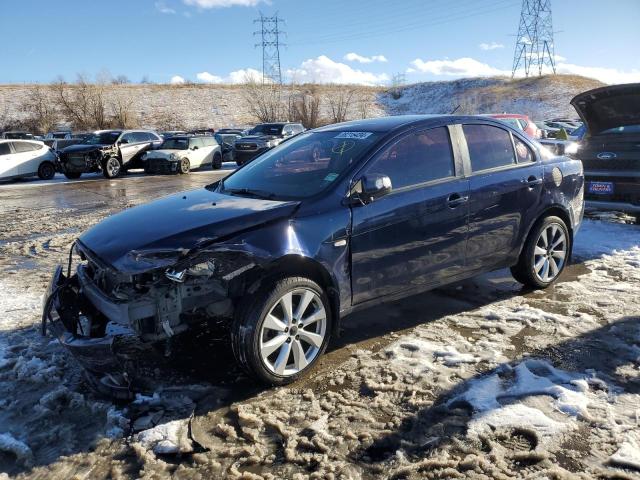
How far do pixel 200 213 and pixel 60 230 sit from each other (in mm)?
6050

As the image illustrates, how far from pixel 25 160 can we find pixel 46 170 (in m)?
0.83

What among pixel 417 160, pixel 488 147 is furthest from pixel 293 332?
pixel 488 147

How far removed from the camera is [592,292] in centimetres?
517

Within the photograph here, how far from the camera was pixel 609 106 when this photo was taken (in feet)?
26.2

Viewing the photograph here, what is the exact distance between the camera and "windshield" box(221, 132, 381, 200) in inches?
157

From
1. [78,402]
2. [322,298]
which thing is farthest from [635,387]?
[78,402]

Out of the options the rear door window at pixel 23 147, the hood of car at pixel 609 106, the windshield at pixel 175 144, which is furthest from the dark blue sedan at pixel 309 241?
the rear door window at pixel 23 147

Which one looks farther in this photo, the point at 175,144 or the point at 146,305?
the point at 175,144

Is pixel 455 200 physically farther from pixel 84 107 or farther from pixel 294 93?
pixel 294 93

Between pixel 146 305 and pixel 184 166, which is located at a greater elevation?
pixel 184 166

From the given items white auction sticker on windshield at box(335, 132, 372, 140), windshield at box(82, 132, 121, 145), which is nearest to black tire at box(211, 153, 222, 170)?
windshield at box(82, 132, 121, 145)

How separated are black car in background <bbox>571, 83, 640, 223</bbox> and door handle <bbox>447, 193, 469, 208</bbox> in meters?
4.49

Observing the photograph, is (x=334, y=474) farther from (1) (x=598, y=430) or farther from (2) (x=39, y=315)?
(2) (x=39, y=315)

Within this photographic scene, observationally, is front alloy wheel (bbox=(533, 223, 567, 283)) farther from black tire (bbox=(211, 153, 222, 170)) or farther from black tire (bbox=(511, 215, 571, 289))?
black tire (bbox=(211, 153, 222, 170))
